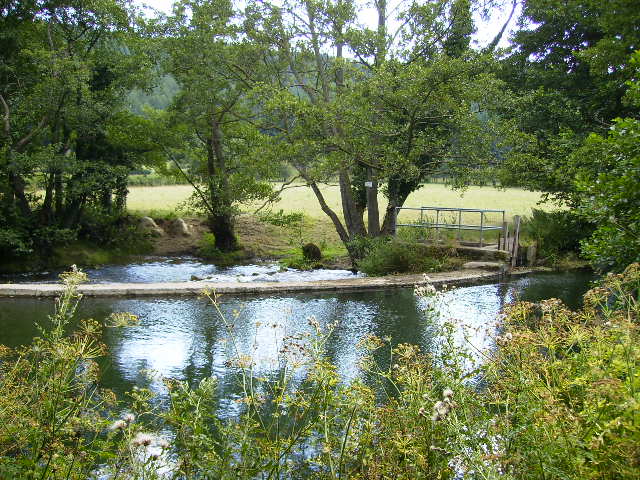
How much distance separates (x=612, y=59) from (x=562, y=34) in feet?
18.8

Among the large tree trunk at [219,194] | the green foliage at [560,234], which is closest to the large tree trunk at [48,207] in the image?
the large tree trunk at [219,194]

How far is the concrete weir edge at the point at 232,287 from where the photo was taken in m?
11.2

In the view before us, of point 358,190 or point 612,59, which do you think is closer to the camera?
point 612,59

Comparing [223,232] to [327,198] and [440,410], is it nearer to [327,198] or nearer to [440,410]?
[327,198]

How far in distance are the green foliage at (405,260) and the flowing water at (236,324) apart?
1.87 metres

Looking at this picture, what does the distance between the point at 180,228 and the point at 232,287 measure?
426 inches

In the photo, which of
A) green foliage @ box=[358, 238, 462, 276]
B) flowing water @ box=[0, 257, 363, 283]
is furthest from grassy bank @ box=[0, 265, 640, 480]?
flowing water @ box=[0, 257, 363, 283]

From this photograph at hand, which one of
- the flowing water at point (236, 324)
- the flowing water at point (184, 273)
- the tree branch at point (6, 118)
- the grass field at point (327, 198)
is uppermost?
the tree branch at point (6, 118)

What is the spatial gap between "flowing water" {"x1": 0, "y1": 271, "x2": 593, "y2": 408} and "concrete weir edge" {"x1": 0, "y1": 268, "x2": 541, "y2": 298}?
Answer: 203 millimetres

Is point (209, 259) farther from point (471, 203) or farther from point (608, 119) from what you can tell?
point (471, 203)

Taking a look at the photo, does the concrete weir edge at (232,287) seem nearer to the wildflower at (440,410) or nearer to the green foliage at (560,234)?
the green foliage at (560,234)

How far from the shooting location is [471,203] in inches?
1252

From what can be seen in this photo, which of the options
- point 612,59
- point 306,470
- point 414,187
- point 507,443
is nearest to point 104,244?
point 414,187

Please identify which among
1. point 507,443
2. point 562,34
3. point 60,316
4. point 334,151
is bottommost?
point 507,443
